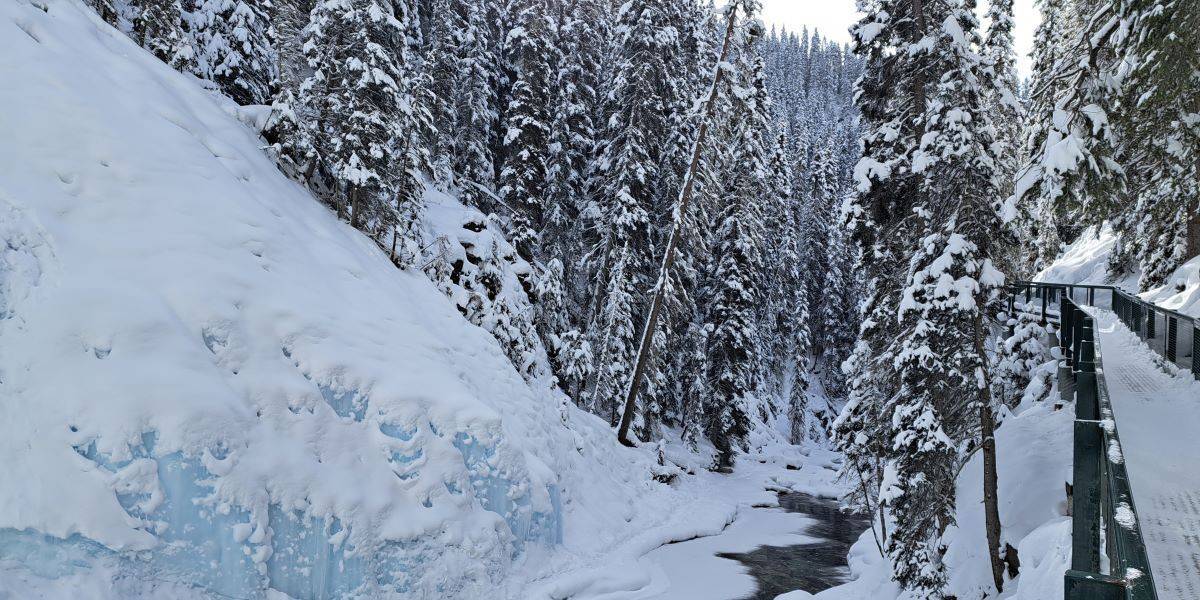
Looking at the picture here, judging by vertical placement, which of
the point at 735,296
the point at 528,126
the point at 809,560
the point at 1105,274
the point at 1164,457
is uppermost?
the point at 528,126

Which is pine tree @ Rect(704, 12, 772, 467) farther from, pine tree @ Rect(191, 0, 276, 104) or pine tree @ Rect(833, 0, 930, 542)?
pine tree @ Rect(191, 0, 276, 104)

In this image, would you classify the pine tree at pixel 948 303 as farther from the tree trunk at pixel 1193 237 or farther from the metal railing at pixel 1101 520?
the tree trunk at pixel 1193 237

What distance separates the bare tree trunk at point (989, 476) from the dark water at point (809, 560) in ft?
18.9

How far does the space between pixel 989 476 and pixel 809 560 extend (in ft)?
31.0

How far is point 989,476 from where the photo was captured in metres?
10.8

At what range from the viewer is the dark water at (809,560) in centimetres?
1636

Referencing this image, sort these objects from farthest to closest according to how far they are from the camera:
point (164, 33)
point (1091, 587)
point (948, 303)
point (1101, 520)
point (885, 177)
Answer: point (164, 33) < point (885, 177) < point (948, 303) < point (1101, 520) < point (1091, 587)

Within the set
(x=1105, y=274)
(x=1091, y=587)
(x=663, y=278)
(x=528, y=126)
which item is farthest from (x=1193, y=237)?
(x=1091, y=587)

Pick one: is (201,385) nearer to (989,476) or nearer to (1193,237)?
(989,476)

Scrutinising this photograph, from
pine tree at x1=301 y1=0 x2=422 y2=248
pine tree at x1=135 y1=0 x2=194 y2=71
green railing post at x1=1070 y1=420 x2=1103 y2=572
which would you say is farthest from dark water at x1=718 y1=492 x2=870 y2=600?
pine tree at x1=135 y1=0 x2=194 y2=71

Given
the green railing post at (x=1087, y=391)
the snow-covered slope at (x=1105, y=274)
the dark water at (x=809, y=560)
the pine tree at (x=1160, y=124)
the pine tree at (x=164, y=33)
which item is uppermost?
the pine tree at (x=164, y=33)

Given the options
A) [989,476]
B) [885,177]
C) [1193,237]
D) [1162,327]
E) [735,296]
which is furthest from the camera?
[735,296]

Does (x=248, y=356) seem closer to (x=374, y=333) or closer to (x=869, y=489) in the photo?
(x=374, y=333)

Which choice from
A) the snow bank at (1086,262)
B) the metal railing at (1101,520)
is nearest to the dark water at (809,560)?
the metal railing at (1101,520)
